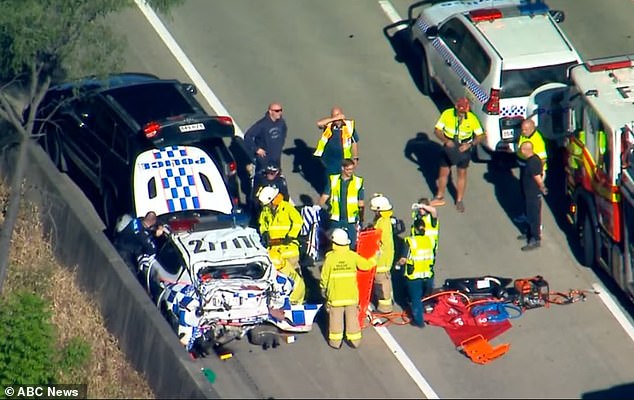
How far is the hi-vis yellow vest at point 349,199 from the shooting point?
71.6 feet

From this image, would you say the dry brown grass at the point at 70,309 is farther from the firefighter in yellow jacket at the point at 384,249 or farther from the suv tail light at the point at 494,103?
the suv tail light at the point at 494,103

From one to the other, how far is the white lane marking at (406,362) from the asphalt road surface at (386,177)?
0.10ft

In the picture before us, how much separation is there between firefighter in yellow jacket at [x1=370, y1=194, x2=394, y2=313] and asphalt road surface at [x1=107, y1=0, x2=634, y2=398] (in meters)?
0.55

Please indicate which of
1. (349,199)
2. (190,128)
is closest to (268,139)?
(190,128)

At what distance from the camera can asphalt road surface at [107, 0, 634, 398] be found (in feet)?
66.5

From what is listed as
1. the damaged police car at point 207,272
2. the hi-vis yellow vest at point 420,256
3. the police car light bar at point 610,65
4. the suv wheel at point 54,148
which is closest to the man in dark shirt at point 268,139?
the damaged police car at point 207,272

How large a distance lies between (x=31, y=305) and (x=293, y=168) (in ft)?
16.6

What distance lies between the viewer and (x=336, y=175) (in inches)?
883

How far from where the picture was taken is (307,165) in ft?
81.5

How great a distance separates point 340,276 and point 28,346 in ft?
13.7

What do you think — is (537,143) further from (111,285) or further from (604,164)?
(111,285)

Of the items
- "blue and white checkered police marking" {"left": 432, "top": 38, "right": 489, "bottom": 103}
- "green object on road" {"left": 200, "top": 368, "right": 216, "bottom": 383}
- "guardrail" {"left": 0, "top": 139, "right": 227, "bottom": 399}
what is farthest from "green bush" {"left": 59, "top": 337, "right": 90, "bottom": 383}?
"blue and white checkered police marking" {"left": 432, "top": 38, "right": 489, "bottom": 103}

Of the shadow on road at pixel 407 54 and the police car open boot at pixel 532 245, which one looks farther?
the shadow on road at pixel 407 54

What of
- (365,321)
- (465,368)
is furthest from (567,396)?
(365,321)
